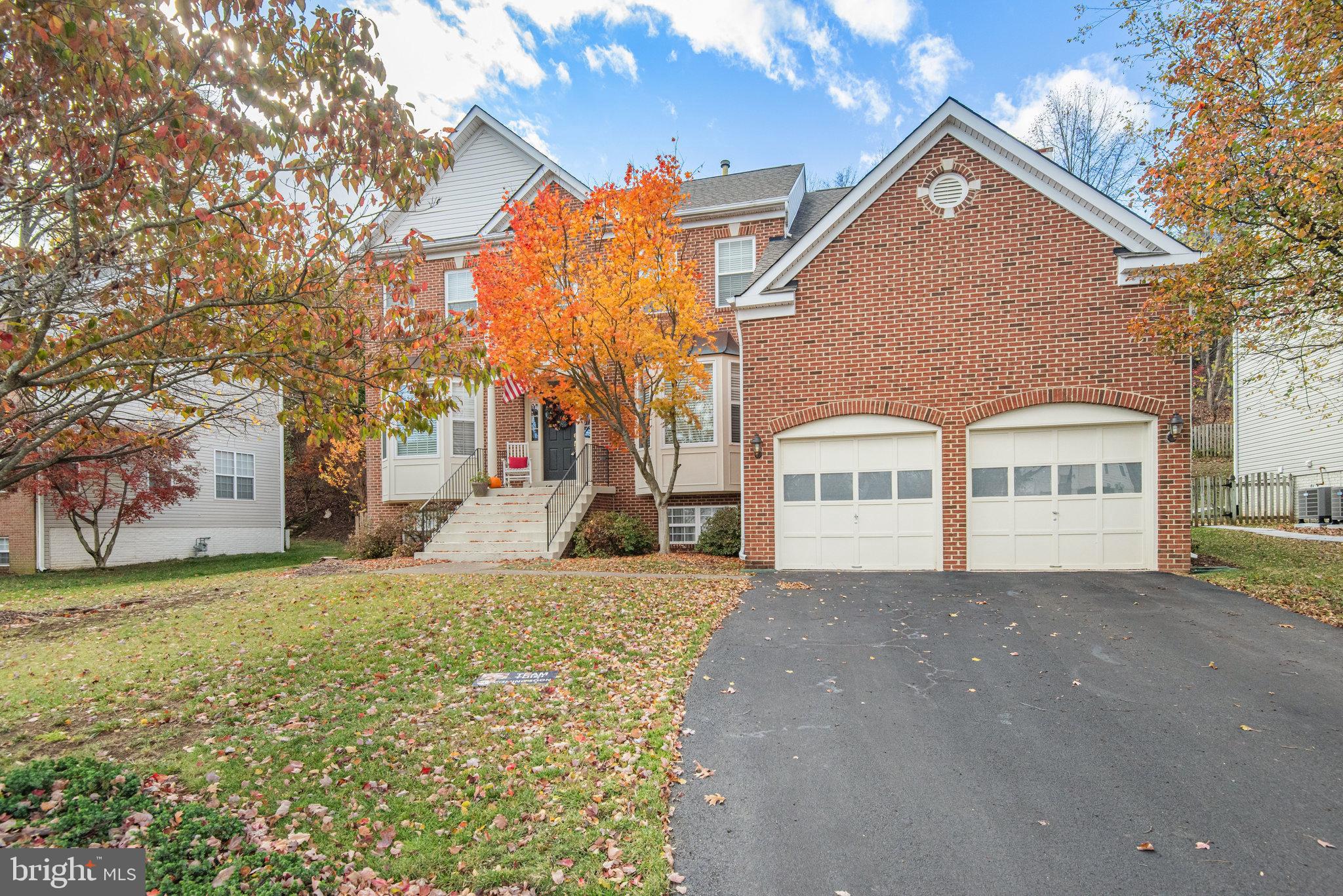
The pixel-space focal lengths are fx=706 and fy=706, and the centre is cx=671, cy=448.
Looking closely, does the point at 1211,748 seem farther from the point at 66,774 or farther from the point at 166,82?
the point at 166,82

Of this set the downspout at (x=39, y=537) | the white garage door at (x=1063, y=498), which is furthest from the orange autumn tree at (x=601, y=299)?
the downspout at (x=39, y=537)

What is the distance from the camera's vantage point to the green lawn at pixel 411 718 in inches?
158

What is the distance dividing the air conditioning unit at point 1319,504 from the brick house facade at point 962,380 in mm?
8027

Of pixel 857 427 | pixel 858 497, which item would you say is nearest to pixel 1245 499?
pixel 858 497

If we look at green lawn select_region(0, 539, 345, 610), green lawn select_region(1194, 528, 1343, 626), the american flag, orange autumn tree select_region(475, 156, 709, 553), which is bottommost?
green lawn select_region(0, 539, 345, 610)

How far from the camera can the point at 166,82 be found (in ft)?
15.9

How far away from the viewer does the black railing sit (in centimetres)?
1694

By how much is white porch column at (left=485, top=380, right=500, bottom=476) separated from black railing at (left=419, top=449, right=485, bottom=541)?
0.75 ft

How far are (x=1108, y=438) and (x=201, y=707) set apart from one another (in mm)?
12717

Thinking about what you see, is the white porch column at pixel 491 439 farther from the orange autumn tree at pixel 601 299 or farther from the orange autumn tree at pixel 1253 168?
the orange autumn tree at pixel 1253 168

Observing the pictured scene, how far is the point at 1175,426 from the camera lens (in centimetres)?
1120

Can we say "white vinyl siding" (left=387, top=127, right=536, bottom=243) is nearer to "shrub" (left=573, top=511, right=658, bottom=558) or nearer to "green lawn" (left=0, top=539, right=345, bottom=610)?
"shrub" (left=573, top=511, right=658, bottom=558)

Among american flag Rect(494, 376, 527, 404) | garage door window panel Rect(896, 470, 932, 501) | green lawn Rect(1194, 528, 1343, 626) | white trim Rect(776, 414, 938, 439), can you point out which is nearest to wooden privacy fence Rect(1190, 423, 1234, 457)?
green lawn Rect(1194, 528, 1343, 626)

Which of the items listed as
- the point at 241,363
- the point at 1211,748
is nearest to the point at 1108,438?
the point at 1211,748
